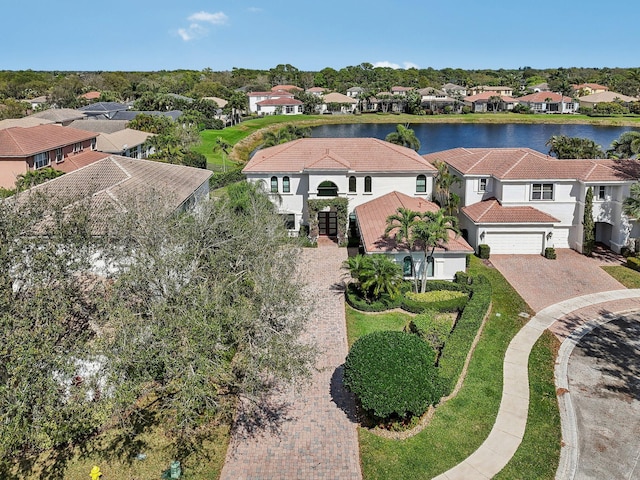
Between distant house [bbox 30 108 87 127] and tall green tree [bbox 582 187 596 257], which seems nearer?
tall green tree [bbox 582 187 596 257]

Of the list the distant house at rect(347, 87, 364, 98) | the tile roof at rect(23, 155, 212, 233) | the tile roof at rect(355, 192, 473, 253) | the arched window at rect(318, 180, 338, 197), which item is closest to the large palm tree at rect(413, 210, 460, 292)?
the tile roof at rect(355, 192, 473, 253)

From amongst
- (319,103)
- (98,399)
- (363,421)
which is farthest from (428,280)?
(319,103)

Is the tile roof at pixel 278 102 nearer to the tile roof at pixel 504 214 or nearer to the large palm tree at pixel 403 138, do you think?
the large palm tree at pixel 403 138

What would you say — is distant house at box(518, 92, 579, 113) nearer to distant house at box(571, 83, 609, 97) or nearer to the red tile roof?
distant house at box(571, 83, 609, 97)

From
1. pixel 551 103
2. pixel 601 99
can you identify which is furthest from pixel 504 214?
pixel 601 99

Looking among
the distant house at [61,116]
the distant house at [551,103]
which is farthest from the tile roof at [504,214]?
the distant house at [551,103]

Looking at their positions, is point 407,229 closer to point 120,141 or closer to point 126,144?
point 126,144
